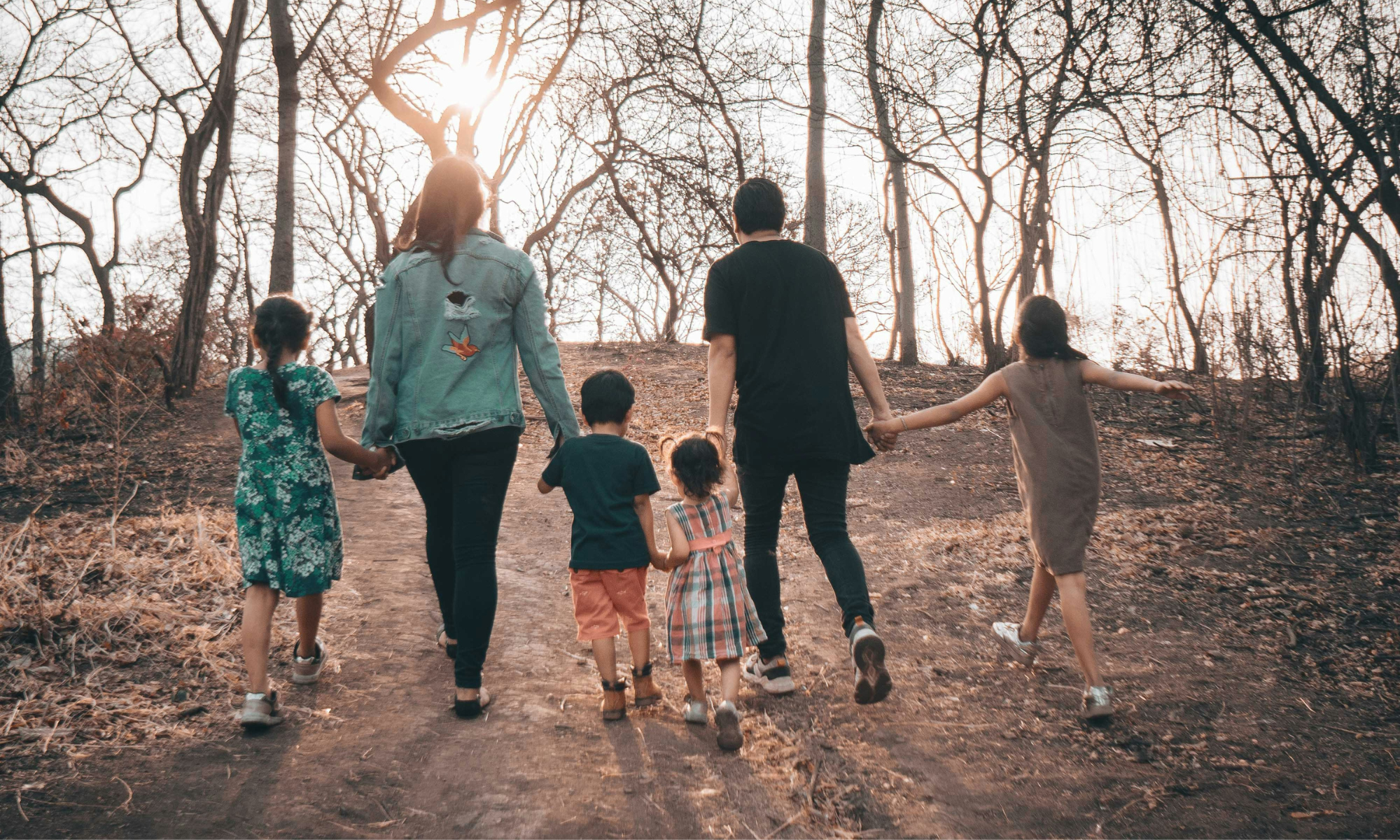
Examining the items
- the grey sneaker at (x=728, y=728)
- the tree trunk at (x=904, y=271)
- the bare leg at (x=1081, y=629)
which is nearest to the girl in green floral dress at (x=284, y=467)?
the grey sneaker at (x=728, y=728)

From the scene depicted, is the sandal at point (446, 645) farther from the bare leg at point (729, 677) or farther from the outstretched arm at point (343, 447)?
the bare leg at point (729, 677)

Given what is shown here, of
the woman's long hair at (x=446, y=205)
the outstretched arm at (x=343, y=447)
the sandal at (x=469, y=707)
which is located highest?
the woman's long hair at (x=446, y=205)

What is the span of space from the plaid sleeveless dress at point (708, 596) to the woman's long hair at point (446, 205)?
1.30 metres

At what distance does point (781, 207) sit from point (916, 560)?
10.3 ft

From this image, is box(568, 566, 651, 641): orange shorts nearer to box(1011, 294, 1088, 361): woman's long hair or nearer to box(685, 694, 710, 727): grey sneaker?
box(685, 694, 710, 727): grey sneaker

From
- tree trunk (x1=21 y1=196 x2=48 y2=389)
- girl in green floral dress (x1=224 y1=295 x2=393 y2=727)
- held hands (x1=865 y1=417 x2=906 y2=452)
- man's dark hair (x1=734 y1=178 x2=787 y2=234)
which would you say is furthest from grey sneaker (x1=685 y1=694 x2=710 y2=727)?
tree trunk (x1=21 y1=196 x2=48 y2=389)

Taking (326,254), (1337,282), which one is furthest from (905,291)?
(326,254)

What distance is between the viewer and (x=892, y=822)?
264cm

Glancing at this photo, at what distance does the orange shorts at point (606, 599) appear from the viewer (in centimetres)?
322

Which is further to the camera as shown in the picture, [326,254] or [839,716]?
[326,254]

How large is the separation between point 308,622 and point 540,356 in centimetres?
139

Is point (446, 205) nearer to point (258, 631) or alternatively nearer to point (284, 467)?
→ point (284, 467)

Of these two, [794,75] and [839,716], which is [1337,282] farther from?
[794,75]

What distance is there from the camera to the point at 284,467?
328 cm
